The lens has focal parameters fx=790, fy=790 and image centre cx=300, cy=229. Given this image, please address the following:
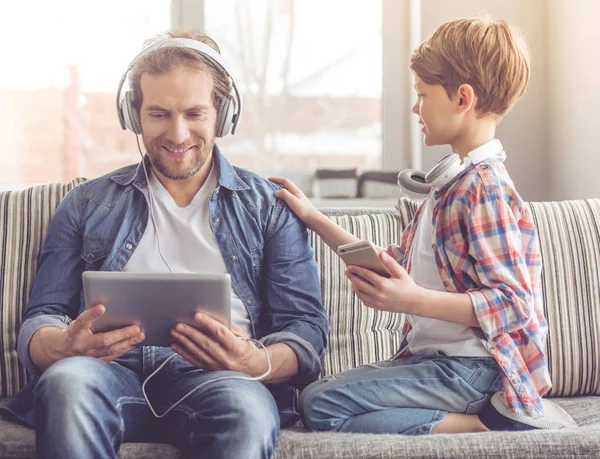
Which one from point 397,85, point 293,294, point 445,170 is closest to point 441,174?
point 445,170

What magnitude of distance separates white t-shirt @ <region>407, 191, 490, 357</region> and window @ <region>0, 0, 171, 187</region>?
1549 mm

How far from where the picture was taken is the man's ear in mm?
1493

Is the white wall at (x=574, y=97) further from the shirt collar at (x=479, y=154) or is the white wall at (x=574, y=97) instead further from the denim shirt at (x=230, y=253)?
the denim shirt at (x=230, y=253)

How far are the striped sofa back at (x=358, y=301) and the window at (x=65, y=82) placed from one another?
990 millimetres

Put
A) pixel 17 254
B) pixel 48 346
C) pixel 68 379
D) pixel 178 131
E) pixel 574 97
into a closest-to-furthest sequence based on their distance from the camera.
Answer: pixel 68 379 < pixel 48 346 < pixel 178 131 < pixel 17 254 < pixel 574 97

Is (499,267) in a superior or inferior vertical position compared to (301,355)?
superior

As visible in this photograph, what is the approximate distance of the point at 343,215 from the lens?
77.6 inches

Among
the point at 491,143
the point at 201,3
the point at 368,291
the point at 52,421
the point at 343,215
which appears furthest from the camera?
the point at 201,3

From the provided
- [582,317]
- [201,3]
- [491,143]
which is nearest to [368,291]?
[491,143]

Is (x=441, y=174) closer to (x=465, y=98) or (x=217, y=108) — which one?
(x=465, y=98)

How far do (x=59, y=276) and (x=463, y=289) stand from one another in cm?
82

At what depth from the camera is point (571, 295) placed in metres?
1.86

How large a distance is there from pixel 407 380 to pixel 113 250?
648 mm

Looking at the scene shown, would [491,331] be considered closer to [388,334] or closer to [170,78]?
[388,334]
